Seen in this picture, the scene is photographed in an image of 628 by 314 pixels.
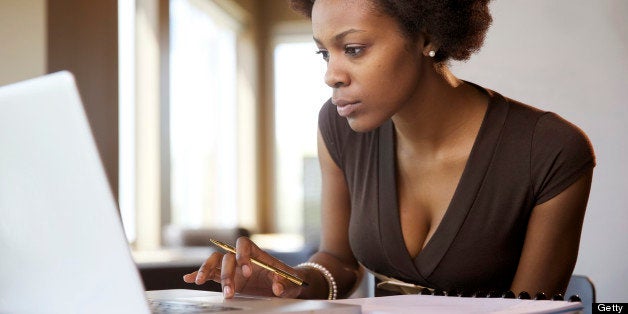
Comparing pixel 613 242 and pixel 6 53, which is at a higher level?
pixel 6 53

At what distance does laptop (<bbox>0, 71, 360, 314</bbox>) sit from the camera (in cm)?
58

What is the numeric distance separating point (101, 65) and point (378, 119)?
2.55m

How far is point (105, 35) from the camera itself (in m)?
3.66

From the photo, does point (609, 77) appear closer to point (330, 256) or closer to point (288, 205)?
point (330, 256)

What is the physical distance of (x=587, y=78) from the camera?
8.16 feet

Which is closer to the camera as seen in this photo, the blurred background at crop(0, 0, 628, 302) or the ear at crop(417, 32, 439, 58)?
the ear at crop(417, 32, 439, 58)

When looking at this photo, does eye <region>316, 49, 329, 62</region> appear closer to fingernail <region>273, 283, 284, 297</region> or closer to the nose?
the nose

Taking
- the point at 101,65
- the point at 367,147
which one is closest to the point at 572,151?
the point at 367,147

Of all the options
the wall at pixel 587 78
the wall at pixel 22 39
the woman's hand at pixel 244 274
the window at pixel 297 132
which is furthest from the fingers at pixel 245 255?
the window at pixel 297 132

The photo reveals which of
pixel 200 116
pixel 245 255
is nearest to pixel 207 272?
pixel 245 255

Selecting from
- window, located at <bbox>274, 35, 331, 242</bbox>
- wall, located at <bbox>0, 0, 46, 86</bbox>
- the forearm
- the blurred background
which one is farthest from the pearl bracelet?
window, located at <bbox>274, 35, 331, 242</bbox>

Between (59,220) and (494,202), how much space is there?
0.98 metres

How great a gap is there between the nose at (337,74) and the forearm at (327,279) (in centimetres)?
32

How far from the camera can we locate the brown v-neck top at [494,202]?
55.2 inches
